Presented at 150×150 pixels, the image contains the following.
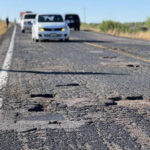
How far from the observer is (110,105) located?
214 inches

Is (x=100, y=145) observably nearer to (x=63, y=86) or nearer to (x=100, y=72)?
(x=63, y=86)

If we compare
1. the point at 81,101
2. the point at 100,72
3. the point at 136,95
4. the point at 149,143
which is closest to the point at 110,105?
the point at 81,101

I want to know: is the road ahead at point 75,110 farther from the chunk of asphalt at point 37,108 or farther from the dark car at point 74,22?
the dark car at point 74,22

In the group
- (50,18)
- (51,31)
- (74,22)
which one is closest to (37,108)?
(51,31)

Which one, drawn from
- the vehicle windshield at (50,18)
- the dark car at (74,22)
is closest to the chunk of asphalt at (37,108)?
the vehicle windshield at (50,18)

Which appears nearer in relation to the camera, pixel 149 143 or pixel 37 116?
pixel 149 143

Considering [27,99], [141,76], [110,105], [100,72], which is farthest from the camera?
[100,72]

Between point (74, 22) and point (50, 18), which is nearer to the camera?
point (50, 18)

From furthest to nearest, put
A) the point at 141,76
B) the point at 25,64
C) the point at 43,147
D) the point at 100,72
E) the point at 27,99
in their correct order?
the point at 25,64
the point at 100,72
the point at 141,76
the point at 27,99
the point at 43,147

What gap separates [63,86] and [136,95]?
1.40m

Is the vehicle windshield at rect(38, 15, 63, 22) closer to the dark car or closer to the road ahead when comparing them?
the road ahead

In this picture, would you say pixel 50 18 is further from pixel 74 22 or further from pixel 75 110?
pixel 74 22

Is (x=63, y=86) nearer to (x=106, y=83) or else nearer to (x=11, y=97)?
(x=106, y=83)

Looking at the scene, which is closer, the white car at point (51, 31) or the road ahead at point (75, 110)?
the road ahead at point (75, 110)
